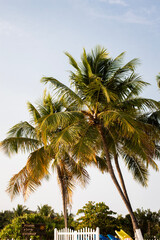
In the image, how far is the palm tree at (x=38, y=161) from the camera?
15188 millimetres

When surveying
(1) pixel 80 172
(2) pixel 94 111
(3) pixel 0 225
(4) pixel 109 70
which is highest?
(4) pixel 109 70

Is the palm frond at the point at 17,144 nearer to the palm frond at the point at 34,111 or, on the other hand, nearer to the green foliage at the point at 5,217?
the palm frond at the point at 34,111

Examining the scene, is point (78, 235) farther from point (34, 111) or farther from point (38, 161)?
point (34, 111)

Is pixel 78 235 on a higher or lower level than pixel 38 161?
lower

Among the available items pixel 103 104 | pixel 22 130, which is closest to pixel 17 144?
pixel 22 130

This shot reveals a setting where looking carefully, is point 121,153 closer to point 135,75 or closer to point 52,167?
point 52,167

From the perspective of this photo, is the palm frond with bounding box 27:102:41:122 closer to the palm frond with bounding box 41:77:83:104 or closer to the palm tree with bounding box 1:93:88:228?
the palm tree with bounding box 1:93:88:228

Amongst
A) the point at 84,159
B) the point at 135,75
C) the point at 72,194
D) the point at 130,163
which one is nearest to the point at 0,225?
the point at 72,194

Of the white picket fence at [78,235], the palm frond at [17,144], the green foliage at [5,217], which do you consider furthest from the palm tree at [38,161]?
the green foliage at [5,217]

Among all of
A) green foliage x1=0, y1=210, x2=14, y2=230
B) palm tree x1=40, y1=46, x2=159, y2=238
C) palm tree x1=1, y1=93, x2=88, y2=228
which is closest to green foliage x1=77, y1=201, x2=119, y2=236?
palm tree x1=1, y1=93, x2=88, y2=228

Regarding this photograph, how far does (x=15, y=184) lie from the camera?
51.8 ft

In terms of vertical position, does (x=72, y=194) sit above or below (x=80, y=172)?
below

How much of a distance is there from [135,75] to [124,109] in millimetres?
1584

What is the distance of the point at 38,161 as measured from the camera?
49.5 ft
